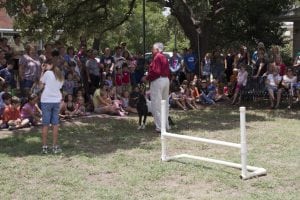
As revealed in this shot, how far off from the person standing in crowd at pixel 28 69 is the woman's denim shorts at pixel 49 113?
3.99 meters

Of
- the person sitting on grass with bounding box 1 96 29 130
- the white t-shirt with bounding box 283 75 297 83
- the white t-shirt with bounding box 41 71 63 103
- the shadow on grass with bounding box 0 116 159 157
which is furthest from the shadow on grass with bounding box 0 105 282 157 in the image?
the white t-shirt with bounding box 283 75 297 83

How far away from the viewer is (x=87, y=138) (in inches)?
420

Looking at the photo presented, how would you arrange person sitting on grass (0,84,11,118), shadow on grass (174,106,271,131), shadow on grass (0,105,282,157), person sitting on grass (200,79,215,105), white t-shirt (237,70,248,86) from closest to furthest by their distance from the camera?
shadow on grass (0,105,282,157) → person sitting on grass (0,84,11,118) → shadow on grass (174,106,271,131) → white t-shirt (237,70,248,86) → person sitting on grass (200,79,215,105)

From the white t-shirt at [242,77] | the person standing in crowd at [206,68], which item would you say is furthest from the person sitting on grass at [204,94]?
the white t-shirt at [242,77]

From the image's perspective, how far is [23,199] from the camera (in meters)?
6.39

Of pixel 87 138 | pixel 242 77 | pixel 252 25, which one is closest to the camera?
pixel 87 138

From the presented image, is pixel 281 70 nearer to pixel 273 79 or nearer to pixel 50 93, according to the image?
pixel 273 79

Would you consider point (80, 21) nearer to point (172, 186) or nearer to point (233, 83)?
point (233, 83)

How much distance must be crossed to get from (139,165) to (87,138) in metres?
2.81

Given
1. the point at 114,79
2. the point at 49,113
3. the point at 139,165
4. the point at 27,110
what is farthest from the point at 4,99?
the point at 139,165

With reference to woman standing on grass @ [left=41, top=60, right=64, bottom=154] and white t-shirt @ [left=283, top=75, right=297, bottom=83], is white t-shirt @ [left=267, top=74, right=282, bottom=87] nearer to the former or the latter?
white t-shirt @ [left=283, top=75, right=297, bottom=83]

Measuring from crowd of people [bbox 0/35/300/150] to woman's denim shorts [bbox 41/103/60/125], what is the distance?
2.45m

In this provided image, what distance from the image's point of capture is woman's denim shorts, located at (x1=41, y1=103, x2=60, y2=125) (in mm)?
8906

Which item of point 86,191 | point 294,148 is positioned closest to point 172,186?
point 86,191
